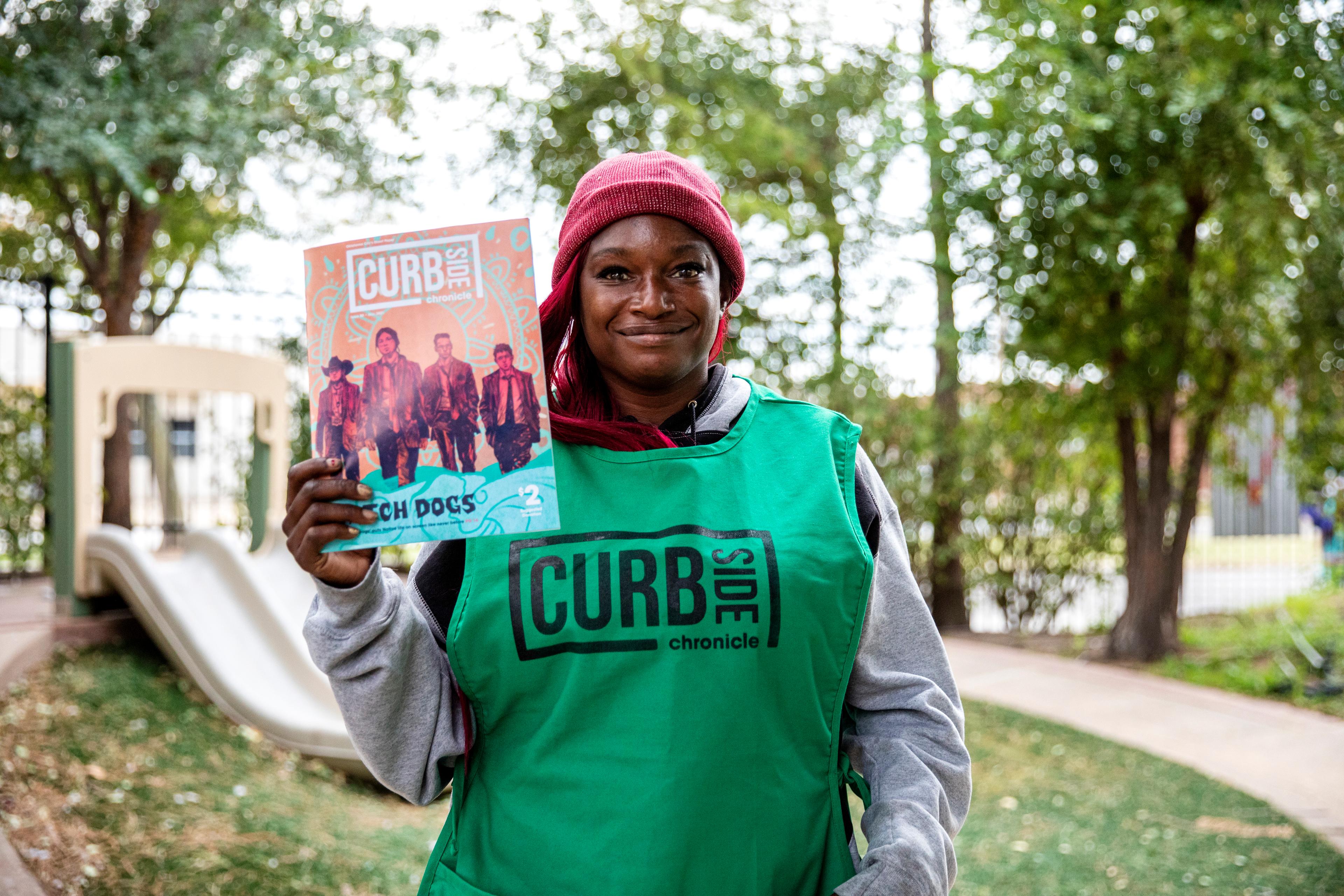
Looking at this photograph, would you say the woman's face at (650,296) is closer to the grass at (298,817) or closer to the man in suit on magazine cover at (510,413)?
the man in suit on magazine cover at (510,413)

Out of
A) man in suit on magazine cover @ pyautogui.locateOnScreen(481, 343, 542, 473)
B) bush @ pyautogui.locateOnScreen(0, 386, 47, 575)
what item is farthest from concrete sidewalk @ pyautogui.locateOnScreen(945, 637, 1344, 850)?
bush @ pyautogui.locateOnScreen(0, 386, 47, 575)

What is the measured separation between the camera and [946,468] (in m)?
9.22

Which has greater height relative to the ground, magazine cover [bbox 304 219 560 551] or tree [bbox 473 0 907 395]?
tree [bbox 473 0 907 395]

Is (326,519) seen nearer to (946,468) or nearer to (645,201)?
(645,201)

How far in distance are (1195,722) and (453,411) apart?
5912mm

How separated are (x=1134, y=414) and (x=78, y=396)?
6.91 m

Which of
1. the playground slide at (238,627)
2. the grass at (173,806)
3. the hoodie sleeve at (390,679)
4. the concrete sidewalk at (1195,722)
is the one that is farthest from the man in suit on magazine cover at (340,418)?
the concrete sidewalk at (1195,722)

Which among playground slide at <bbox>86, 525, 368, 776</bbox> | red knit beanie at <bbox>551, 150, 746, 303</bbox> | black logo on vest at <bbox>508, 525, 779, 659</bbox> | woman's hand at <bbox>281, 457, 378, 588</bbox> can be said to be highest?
red knit beanie at <bbox>551, 150, 746, 303</bbox>

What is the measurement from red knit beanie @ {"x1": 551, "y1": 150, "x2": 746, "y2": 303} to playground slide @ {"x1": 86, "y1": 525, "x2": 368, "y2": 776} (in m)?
3.84

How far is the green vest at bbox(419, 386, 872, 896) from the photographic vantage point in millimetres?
1361

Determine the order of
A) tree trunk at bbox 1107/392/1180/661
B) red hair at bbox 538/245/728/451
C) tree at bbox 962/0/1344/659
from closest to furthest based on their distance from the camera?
1. red hair at bbox 538/245/728/451
2. tree at bbox 962/0/1344/659
3. tree trunk at bbox 1107/392/1180/661

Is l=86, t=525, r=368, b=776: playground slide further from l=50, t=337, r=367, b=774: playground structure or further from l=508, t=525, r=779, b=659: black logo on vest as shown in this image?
l=508, t=525, r=779, b=659: black logo on vest

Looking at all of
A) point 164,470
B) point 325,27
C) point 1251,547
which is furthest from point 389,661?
point 1251,547

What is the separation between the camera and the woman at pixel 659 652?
53.5 inches
